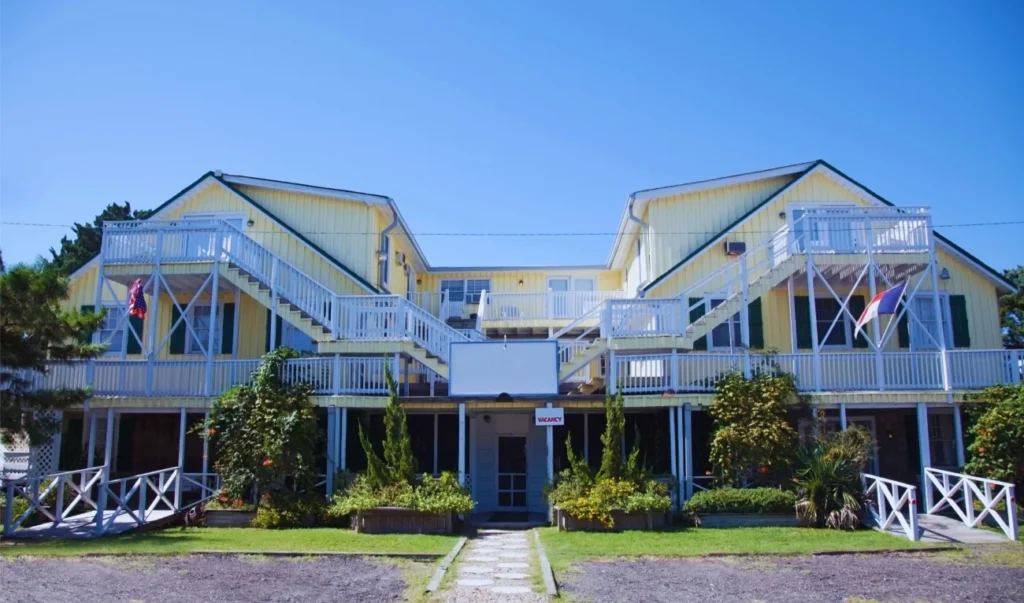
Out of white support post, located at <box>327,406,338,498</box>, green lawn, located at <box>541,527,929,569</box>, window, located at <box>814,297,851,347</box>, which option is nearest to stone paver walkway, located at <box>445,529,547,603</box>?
green lawn, located at <box>541,527,929,569</box>

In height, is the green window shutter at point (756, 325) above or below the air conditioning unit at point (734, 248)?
below

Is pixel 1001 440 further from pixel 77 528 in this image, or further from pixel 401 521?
pixel 77 528

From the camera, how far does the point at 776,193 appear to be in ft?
71.2

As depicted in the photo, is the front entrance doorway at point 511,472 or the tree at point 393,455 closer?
the tree at point 393,455

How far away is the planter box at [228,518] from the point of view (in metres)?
15.9

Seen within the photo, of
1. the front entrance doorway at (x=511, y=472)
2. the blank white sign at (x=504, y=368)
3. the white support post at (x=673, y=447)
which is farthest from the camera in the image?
the front entrance doorway at (x=511, y=472)

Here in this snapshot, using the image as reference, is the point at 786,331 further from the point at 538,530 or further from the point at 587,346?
the point at 538,530

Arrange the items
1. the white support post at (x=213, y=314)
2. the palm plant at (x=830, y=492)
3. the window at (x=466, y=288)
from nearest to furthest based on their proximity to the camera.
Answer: the palm plant at (x=830, y=492)
the white support post at (x=213, y=314)
the window at (x=466, y=288)

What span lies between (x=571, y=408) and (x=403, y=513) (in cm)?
482

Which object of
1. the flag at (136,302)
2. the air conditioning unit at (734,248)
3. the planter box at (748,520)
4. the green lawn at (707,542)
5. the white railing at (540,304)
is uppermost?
the air conditioning unit at (734,248)

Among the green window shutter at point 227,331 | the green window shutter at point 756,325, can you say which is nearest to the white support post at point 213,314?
the green window shutter at point 227,331

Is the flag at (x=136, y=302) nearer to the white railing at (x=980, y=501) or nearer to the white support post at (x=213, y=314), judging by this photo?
the white support post at (x=213, y=314)

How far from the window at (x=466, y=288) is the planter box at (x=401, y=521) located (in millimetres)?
13450

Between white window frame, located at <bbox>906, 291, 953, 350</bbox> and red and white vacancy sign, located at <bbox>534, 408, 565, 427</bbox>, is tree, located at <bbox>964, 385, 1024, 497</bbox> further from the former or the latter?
red and white vacancy sign, located at <bbox>534, 408, 565, 427</bbox>
